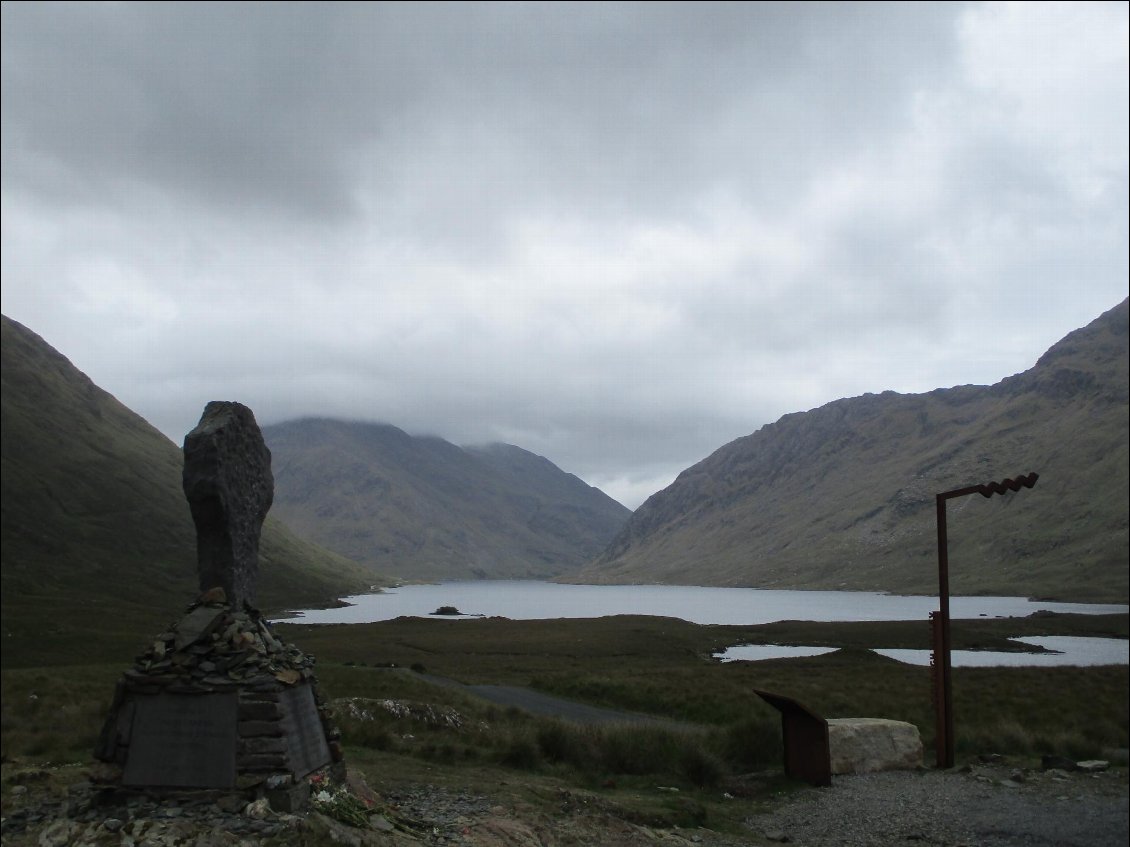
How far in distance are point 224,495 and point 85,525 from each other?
128084 mm

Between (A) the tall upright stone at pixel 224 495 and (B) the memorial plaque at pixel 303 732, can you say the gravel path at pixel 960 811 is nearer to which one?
(B) the memorial plaque at pixel 303 732

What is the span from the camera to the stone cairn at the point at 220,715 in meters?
11.1

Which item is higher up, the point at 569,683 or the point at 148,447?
the point at 148,447

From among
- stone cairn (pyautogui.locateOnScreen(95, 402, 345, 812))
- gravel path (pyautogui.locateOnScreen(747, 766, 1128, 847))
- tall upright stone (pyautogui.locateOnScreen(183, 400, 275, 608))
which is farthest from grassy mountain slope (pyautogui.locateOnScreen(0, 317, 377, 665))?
gravel path (pyautogui.locateOnScreen(747, 766, 1128, 847))

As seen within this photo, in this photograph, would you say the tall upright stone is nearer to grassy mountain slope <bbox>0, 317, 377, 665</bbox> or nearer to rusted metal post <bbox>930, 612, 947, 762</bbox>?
rusted metal post <bbox>930, 612, 947, 762</bbox>

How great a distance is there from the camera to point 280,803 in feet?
35.4

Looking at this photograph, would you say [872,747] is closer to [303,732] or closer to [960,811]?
[960,811]

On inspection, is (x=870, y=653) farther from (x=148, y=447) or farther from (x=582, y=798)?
(x=148, y=447)

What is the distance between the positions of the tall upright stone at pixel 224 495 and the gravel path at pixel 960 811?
31.2 feet

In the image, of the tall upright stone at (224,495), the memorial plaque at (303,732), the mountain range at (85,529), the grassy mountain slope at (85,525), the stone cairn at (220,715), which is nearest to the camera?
the stone cairn at (220,715)

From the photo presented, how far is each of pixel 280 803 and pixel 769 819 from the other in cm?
851

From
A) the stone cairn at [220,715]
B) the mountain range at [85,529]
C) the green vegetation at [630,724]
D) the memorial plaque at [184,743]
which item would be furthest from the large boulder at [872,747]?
the mountain range at [85,529]

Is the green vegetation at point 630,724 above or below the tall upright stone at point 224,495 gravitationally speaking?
below

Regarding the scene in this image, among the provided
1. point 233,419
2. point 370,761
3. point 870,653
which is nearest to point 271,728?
point 233,419
